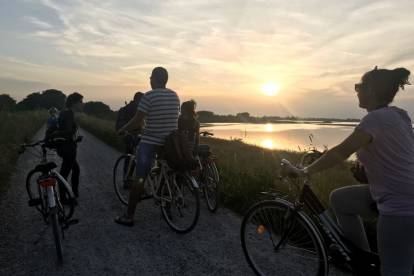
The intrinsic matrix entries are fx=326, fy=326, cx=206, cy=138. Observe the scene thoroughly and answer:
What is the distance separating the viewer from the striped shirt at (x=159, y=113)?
5195mm

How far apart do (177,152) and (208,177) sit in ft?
5.72

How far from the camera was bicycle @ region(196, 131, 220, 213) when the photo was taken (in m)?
6.55

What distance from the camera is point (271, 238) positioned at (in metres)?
3.86

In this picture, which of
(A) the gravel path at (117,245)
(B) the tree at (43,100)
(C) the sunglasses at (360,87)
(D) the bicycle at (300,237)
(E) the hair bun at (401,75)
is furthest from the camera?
(B) the tree at (43,100)

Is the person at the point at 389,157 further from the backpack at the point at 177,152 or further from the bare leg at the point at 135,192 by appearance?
the bare leg at the point at 135,192

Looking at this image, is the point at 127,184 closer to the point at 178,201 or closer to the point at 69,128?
the point at 69,128

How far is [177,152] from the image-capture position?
205 inches

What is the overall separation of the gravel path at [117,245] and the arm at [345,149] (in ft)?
6.59

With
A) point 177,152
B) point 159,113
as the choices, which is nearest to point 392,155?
point 177,152

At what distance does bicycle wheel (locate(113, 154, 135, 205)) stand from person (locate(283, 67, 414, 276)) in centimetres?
505

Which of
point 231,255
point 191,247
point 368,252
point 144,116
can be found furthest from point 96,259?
point 368,252

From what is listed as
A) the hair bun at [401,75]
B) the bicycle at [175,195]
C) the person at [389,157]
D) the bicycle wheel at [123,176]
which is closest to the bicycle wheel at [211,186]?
the bicycle at [175,195]

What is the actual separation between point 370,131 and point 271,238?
1.88 m

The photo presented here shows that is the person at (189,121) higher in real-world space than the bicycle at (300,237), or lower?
higher
